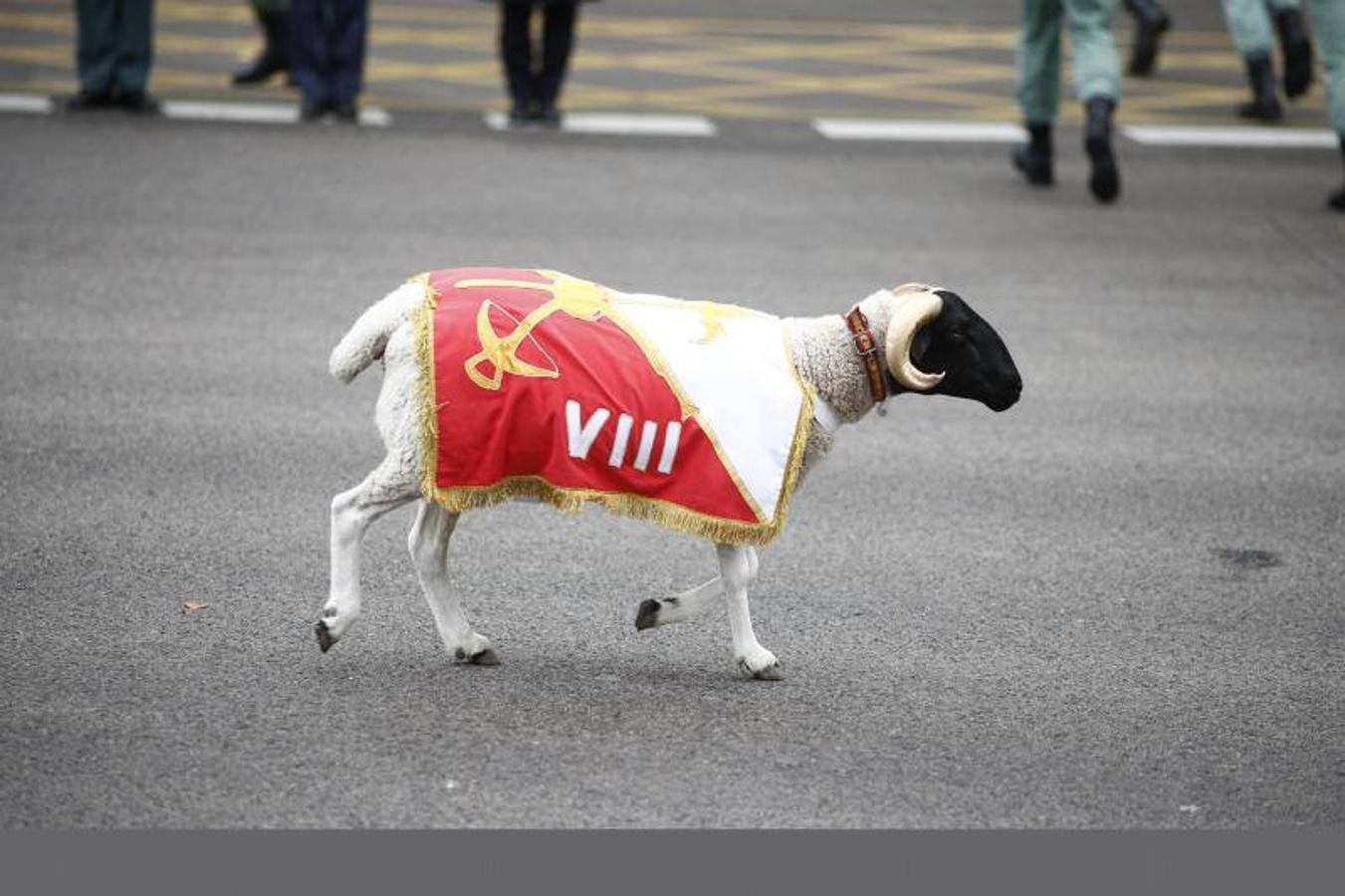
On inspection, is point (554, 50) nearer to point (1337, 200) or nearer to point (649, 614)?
point (1337, 200)

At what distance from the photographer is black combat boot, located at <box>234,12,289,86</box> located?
15344 mm

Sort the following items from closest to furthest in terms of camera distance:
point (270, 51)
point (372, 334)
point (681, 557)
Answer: point (372, 334), point (681, 557), point (270, 51)

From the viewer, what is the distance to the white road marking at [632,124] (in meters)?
14.4

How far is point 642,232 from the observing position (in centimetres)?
1142

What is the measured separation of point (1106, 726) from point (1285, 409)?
366 cm

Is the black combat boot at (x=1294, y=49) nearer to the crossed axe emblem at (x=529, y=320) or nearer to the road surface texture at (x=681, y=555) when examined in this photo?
the road surface texture at (x=681, y=555)

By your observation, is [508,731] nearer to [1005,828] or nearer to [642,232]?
[1005,828]

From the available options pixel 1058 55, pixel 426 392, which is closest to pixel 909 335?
pixel 426 392

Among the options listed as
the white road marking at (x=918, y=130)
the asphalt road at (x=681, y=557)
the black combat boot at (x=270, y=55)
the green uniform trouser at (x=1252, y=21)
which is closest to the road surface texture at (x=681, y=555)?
the asphalt road at (x=681, y=557)

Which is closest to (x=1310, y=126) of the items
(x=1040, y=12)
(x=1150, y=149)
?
(x=1150, y=149)

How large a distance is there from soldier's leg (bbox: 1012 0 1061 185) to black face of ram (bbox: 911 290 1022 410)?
773 cm

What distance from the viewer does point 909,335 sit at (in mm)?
5285

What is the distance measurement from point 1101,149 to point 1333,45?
1.48m

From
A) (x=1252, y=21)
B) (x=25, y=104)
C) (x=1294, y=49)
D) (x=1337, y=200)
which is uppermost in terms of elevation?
(x=1252, y=21)
